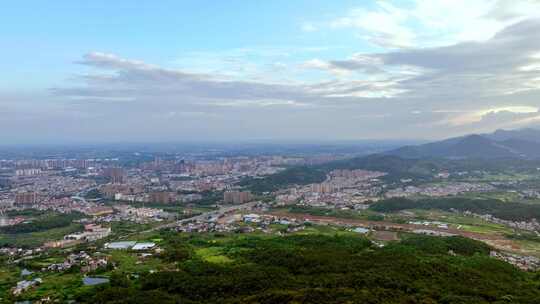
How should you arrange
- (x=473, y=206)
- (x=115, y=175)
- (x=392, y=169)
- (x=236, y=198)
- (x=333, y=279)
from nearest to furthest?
(x=333, y=279)
(x=473, y=206)
(x=236, y=198)
(x=115, y=175)
(x=392, y=169)

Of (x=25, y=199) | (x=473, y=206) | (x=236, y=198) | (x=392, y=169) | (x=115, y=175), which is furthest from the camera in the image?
(x=392, y=169)

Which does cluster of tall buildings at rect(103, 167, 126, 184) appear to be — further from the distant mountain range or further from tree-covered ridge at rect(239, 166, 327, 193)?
the distant mountain range

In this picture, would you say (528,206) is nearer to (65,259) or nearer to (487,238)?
(487,238)

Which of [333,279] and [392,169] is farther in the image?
[392,169]

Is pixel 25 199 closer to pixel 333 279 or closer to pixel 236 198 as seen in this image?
pixel 236 198

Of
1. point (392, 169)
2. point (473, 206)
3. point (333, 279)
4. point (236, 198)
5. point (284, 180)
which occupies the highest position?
point (392, 169)

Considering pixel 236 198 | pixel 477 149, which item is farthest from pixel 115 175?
pixel 477 149

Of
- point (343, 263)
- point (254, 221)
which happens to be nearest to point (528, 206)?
point (254, 221)
